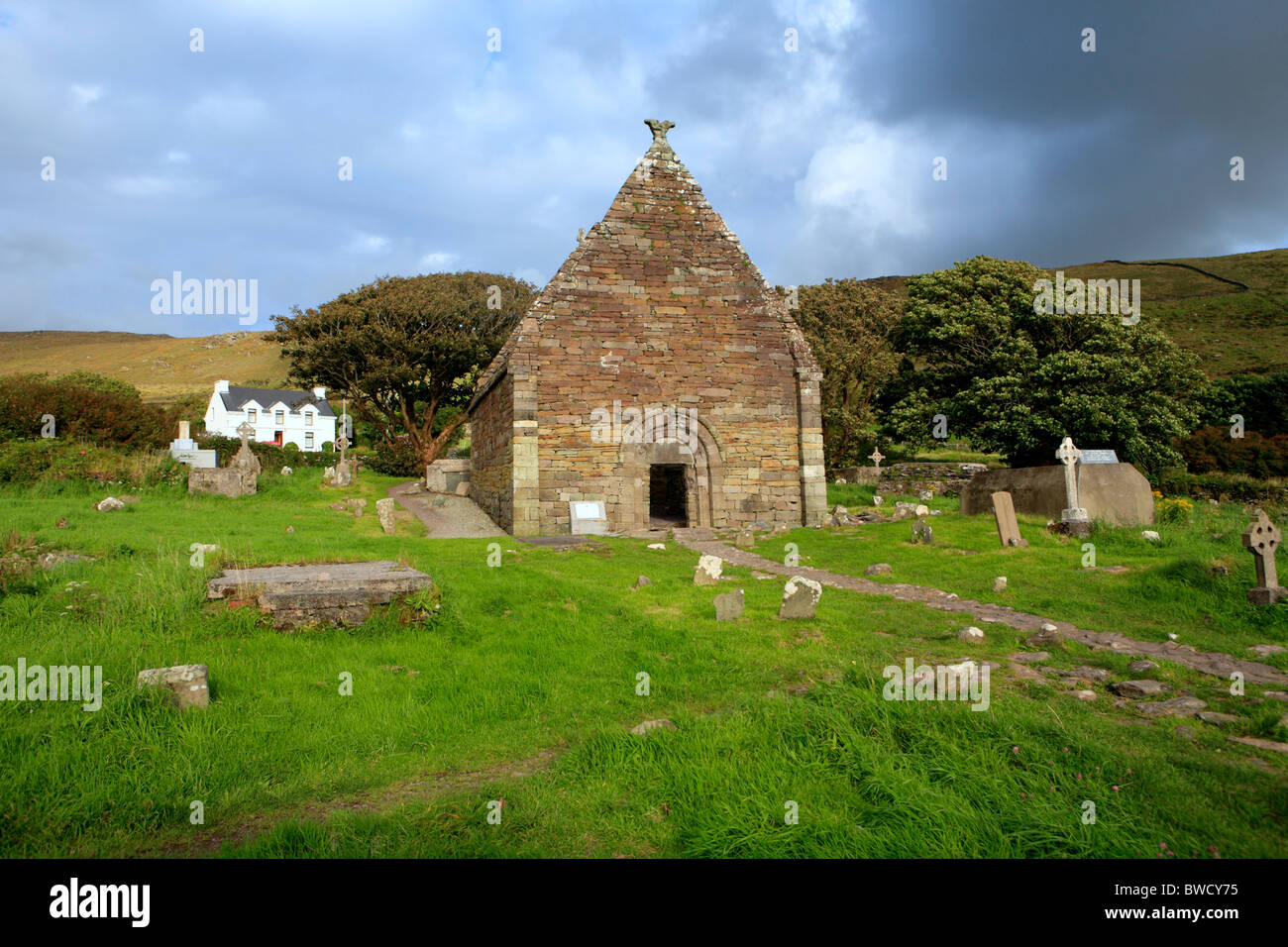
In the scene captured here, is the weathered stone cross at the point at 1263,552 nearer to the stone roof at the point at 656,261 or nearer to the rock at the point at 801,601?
the rock at the point at 801,601

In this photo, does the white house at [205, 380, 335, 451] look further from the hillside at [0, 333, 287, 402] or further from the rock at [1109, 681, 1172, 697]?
the rock at [1109, 681, 1172, 697]

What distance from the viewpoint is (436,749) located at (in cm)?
459

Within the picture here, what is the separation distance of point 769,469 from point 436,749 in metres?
14.5

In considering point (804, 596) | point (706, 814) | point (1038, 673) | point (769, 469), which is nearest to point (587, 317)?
point (769, 469)

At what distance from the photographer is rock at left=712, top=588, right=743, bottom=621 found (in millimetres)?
7766

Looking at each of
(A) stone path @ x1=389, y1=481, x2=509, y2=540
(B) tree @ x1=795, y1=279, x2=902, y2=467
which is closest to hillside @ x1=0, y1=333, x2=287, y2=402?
(A) stone path @ x1=389, y1=481, x2=509, y2=540

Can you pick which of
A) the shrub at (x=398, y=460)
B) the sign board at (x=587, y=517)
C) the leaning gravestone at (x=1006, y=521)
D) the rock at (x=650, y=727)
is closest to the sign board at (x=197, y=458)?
the shrub at (x=398, y=460)

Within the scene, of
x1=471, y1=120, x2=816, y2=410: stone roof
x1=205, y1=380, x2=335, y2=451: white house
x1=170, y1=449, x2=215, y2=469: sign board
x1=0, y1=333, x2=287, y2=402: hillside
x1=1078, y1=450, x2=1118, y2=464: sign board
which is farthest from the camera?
x1=0, y1=333, x2=287, y2=402: hillside

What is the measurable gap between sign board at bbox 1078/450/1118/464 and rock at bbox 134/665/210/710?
52.8 ft

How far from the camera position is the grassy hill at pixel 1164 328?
2021 inches

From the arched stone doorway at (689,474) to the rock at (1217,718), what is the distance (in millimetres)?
13148

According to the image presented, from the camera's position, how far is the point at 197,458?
2191cm

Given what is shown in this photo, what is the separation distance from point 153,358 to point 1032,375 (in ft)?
425

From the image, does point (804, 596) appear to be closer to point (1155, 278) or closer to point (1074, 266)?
point (1155, 278)
